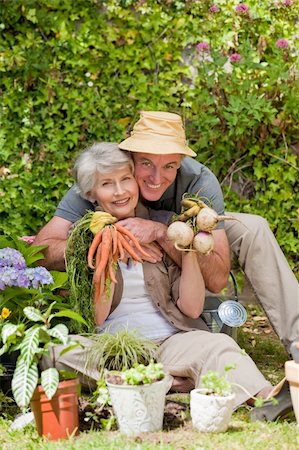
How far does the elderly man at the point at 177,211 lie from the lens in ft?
13.1

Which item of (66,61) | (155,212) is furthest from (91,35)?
(155,212)

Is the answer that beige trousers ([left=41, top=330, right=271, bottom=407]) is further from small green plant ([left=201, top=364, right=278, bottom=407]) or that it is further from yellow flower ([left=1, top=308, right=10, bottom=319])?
yellow flower ([left=1, top=308, right=10, bottom=319])

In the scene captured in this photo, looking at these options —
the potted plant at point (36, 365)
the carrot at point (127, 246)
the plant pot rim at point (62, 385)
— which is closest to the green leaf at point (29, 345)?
the potted plant at point (36, 365)

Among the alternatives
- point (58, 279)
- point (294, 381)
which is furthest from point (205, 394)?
point (58, 279)

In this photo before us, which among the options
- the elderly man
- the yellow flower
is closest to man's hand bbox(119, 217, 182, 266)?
the elderly man

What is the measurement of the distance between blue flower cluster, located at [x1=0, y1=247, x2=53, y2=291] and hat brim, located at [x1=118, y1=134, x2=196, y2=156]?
2.17 feet

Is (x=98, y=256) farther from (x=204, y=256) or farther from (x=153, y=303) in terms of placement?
(x=204, y=256)

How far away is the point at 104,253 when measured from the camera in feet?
12.2

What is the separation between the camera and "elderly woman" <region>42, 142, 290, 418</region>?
3.72 meters

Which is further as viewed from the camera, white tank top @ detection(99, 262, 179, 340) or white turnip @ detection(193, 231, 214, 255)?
white tank top @ detection(99, 262, 179, 340)

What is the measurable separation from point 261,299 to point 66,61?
A: 2522 millimetres

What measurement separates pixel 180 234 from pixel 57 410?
2.88 feet

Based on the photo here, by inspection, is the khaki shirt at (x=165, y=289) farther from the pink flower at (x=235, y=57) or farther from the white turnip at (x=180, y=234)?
the pink flower at (x=235, y=57)

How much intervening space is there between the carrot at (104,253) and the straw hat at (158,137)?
0.42 meters
